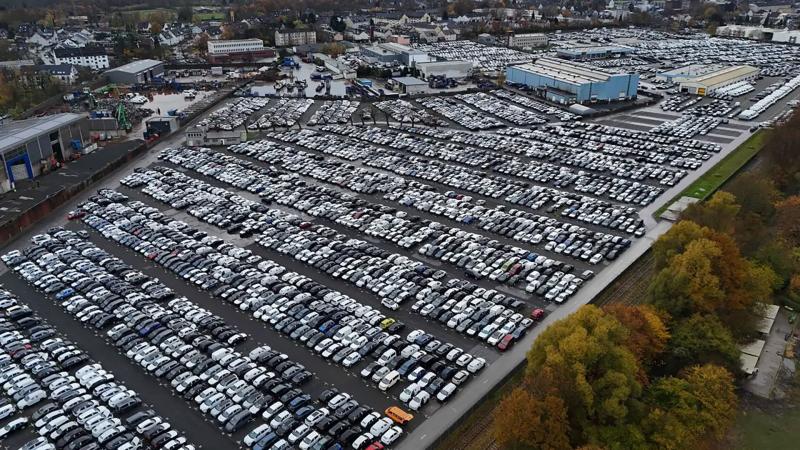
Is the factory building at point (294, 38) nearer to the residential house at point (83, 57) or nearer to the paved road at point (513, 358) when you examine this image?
the residential house at point (83, 57)

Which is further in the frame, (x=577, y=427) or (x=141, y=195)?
(x=141, y=195)

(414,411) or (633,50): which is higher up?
(633,50)

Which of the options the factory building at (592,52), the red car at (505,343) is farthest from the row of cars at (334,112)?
the factory building at (592,52)

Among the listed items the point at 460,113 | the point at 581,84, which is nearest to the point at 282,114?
the point at 460,113

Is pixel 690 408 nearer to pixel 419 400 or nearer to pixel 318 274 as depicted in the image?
pixel 419 400

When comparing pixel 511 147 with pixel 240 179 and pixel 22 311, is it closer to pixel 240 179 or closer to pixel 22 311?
pixel 240 179

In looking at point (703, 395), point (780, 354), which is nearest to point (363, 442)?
point (703, 395)

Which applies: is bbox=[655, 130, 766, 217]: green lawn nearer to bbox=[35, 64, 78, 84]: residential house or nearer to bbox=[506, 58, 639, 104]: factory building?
bbox=[506, 58, 639, 104]: factory building
